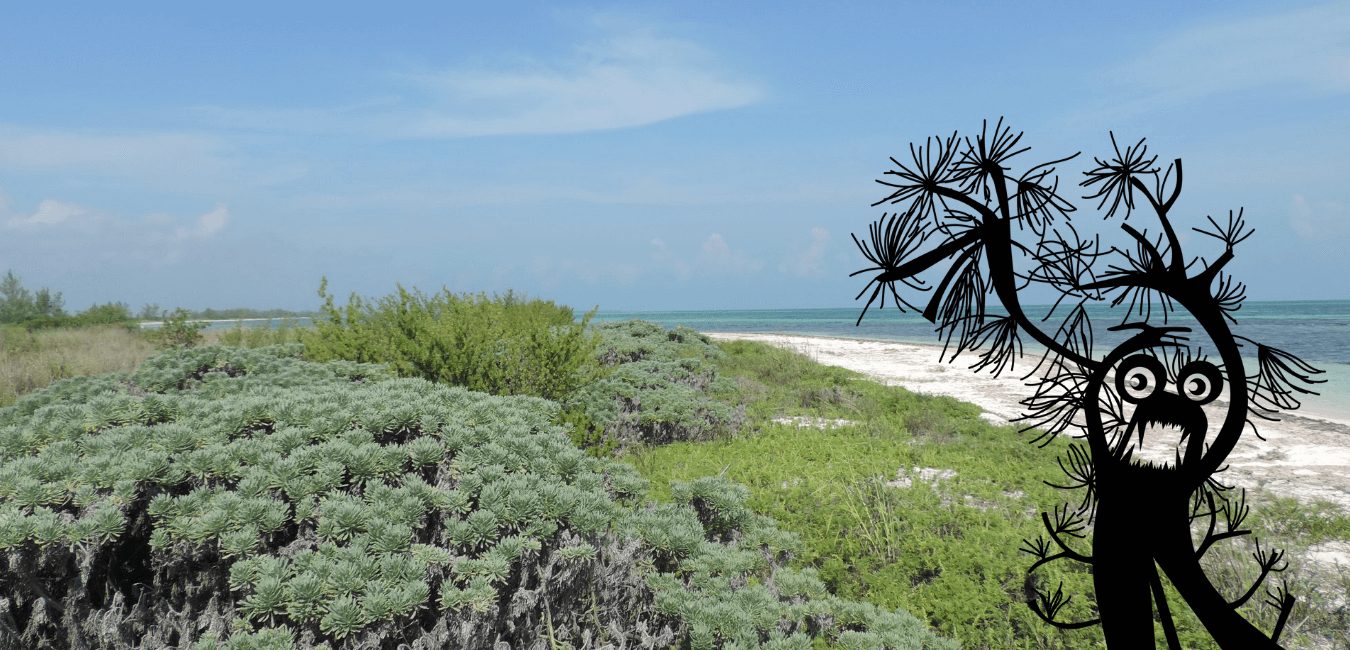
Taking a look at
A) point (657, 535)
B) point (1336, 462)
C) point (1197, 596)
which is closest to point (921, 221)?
point (1197, 596)

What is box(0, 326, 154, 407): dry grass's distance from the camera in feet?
43.5

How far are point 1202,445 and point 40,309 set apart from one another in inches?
1580

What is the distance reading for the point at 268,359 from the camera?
842 centimetres

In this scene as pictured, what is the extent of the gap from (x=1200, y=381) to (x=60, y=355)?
69.8ft

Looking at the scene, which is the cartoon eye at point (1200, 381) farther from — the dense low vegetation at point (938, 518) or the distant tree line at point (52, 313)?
the distant tree line at point (52, 313)

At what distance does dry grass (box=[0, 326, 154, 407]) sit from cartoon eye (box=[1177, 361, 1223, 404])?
40.5ft

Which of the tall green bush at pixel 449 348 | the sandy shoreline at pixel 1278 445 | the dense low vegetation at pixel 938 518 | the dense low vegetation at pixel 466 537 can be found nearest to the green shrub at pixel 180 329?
the tall green bush at pixel 449 348

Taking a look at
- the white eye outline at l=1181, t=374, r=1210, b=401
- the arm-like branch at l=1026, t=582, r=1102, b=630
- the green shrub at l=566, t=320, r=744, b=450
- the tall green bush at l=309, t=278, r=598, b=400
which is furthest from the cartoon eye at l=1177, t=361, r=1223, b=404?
the tall green bush at l=309, t=278, r=598, b=400

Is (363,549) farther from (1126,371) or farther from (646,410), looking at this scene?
(646,410)

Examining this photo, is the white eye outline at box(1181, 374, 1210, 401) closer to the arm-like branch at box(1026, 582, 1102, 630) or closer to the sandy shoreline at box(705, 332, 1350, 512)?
the arm-like branch at box(1026, 582, 1102, 630)

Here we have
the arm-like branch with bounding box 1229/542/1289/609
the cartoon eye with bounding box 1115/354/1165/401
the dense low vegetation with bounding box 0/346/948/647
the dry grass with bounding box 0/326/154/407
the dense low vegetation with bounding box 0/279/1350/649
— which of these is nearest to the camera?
the arm-like branch with bounding box 1229/542/1289/609

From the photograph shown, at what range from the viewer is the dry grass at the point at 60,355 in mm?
13258

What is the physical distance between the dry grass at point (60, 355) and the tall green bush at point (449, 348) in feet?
12.3

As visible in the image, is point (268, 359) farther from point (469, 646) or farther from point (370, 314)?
point (469, 646)
